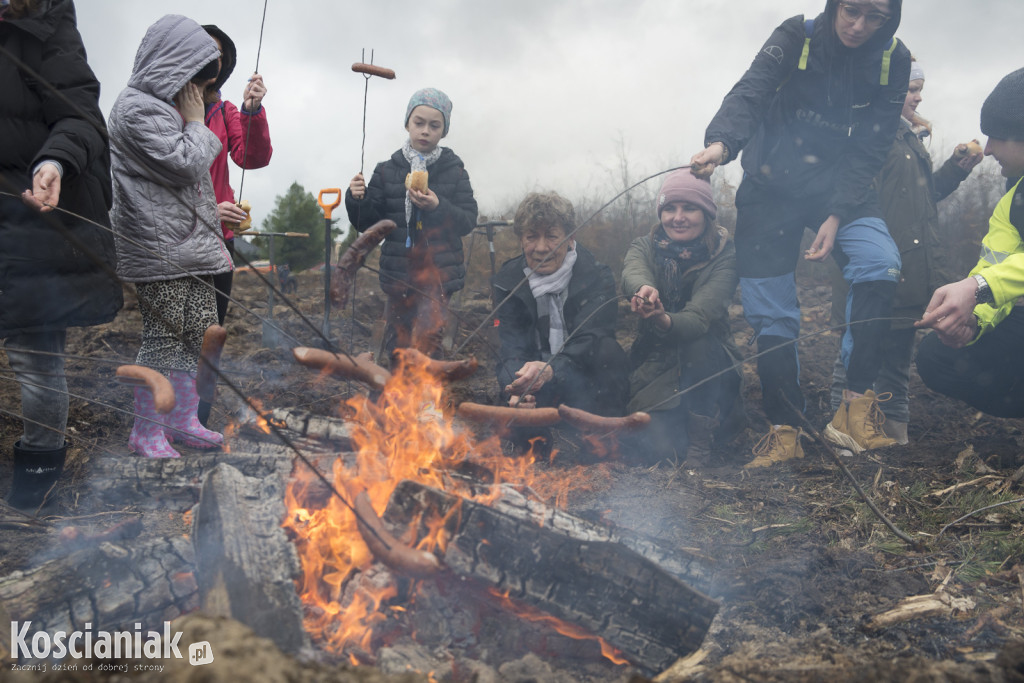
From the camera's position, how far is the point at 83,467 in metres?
3.38

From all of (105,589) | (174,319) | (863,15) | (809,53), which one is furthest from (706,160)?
(105,589)

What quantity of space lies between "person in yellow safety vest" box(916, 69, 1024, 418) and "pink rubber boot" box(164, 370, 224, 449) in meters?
3.86

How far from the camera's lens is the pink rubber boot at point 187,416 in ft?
11.8

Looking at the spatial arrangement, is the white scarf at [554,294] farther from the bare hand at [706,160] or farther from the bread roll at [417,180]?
the bare hand at [706,160]

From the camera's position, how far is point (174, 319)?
3479 millimetres

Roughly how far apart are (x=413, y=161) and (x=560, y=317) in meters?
1.87

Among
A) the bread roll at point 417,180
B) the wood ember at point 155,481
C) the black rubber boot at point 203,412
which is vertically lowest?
the wood ember at point 155,481

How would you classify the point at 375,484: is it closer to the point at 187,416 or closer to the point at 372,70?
the point at 187,416

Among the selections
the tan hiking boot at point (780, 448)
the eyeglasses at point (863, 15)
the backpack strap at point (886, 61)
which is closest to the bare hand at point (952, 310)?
the tan hiking boot at point (780, 448)

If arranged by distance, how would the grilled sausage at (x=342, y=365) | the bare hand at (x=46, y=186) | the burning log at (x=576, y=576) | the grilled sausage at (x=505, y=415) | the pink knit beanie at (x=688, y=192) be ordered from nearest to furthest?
1. the burning log at (x=576, y=576)
2. the grilled sausage at (x=342, y=365)
3. the bare hand at (x=46, y=186)
4. the grilled sausage at (x=505, y=415)
5. the pink knit beanie at (x=688, y=192)

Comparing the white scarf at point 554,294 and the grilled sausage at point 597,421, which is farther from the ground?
the white scarf at point 554,294

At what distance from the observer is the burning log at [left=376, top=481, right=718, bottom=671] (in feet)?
6.91

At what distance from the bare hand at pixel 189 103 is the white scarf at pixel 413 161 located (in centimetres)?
172

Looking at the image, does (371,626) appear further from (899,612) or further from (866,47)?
(866,47)
